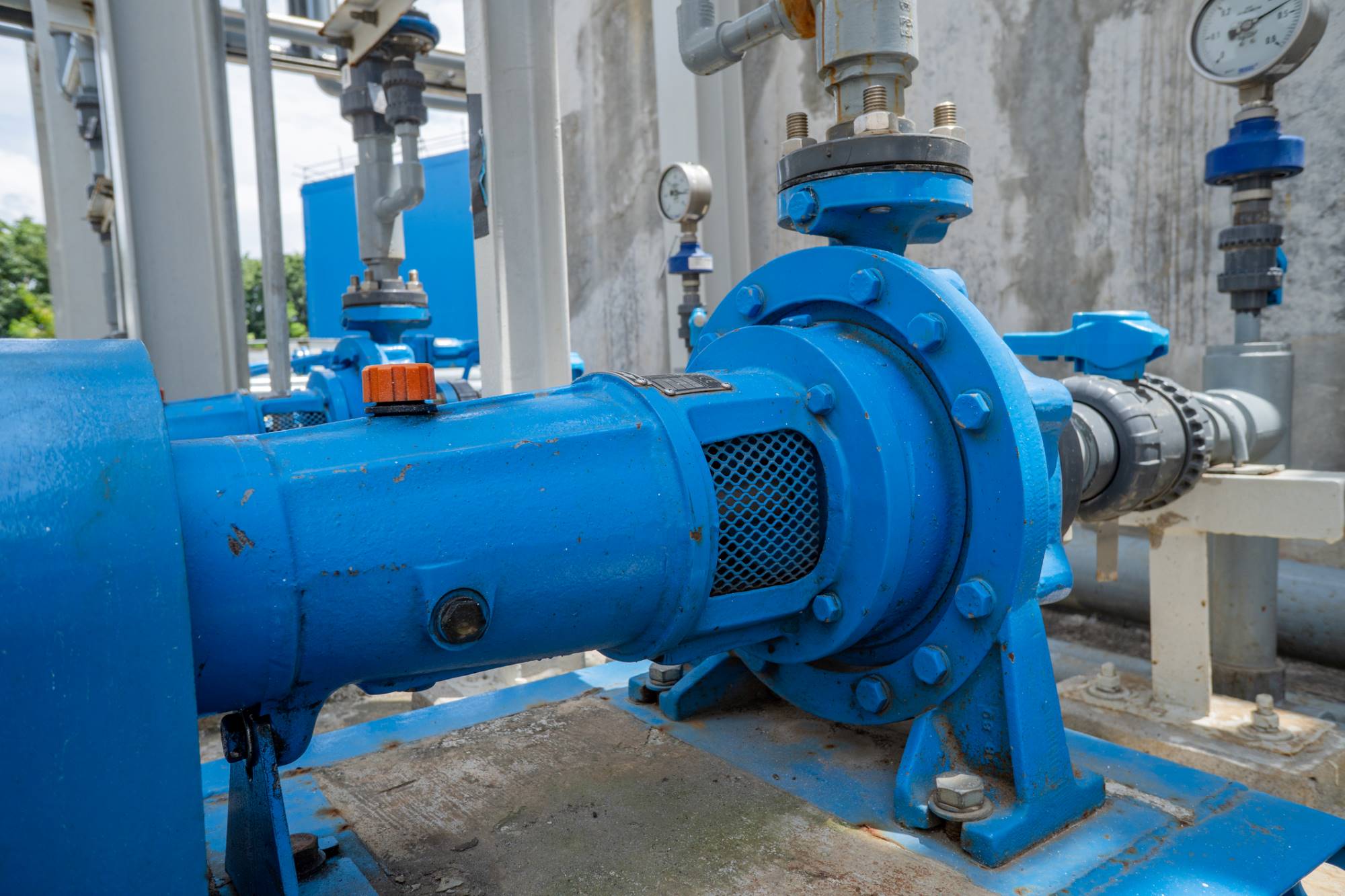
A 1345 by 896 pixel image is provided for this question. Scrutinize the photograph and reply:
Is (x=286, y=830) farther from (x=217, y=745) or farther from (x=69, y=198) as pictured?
(x=69, y=198)

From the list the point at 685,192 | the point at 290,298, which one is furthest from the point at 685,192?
the point at 290,298

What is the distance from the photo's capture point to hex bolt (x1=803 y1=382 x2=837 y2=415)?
98 centimetres

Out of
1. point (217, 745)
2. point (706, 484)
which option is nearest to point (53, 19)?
point (217, 745)

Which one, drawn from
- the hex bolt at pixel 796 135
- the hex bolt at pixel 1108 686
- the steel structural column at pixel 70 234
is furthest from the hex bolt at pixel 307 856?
the steel structural column at pixel 70 234

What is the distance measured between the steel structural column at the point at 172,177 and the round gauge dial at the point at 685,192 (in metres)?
1.55

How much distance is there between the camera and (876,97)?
1.12 metres

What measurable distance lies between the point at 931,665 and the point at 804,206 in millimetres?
554

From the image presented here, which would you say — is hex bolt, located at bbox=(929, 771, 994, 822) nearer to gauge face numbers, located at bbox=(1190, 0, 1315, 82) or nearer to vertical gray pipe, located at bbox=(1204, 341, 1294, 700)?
vertical gray pipe, located at bbox=(1204, 341, 1294, 700)

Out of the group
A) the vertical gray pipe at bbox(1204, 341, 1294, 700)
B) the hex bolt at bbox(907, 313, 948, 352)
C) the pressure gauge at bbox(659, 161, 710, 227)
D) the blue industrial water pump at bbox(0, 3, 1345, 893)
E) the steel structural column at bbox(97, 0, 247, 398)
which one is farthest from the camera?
the pressure gauge at bbox(659, 161, 710, 227)

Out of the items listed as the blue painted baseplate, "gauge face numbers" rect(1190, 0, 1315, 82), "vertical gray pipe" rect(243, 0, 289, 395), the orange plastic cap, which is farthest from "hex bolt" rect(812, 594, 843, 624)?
"vertical gray pipe" rect(243, 0, 289, 395)

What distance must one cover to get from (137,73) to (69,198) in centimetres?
401

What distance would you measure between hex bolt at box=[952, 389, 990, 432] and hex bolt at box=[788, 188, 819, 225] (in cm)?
31

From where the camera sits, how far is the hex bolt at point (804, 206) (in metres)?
1.13

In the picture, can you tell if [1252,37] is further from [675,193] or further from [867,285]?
[675,193]
